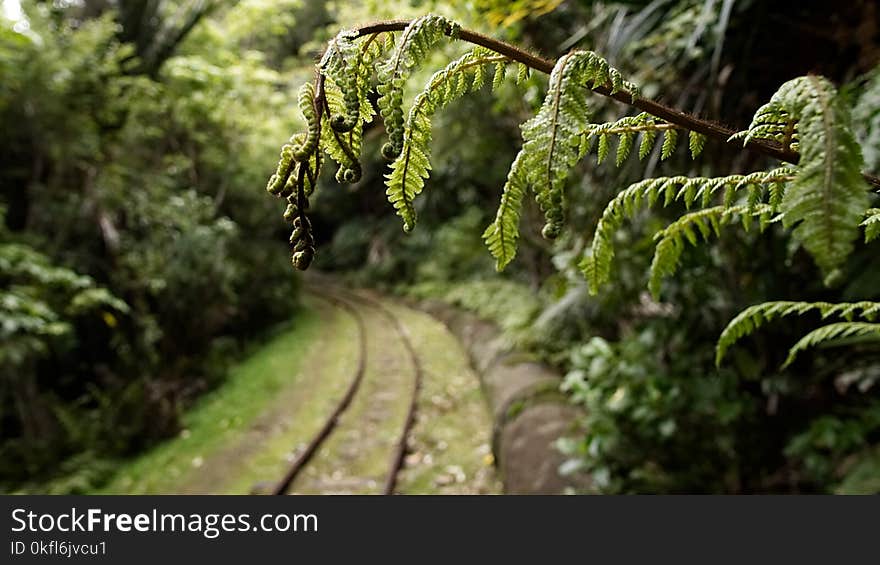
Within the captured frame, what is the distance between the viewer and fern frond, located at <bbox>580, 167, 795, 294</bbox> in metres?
0.81

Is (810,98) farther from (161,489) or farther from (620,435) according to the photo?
(161,489)

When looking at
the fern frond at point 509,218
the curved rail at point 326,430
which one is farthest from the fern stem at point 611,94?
the curved rail at point 326,430

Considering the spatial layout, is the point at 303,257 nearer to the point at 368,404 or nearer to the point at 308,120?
the point at 308,120

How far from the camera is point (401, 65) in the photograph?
675 millimetres

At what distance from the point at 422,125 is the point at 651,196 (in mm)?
414

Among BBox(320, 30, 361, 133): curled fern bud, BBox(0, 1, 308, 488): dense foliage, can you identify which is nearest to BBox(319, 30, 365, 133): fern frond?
BBox(320, 30, 361, 133): curled fern bud

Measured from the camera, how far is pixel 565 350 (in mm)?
7203

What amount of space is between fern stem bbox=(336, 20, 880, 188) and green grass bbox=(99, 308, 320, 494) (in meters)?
6.52

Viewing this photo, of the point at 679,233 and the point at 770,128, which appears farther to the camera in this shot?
the point at 679,233

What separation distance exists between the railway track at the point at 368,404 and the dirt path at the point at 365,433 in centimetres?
4

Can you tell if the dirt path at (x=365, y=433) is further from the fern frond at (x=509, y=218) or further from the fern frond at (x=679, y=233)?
the fern frond at (x=509, y=218)

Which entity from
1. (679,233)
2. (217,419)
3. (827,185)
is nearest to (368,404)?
(217,419)

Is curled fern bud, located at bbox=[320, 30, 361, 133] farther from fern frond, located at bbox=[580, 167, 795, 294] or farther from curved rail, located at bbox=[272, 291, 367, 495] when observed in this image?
curved rail, located at bbox=[272, 291, 367, 495]

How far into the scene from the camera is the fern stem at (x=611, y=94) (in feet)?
2.19
